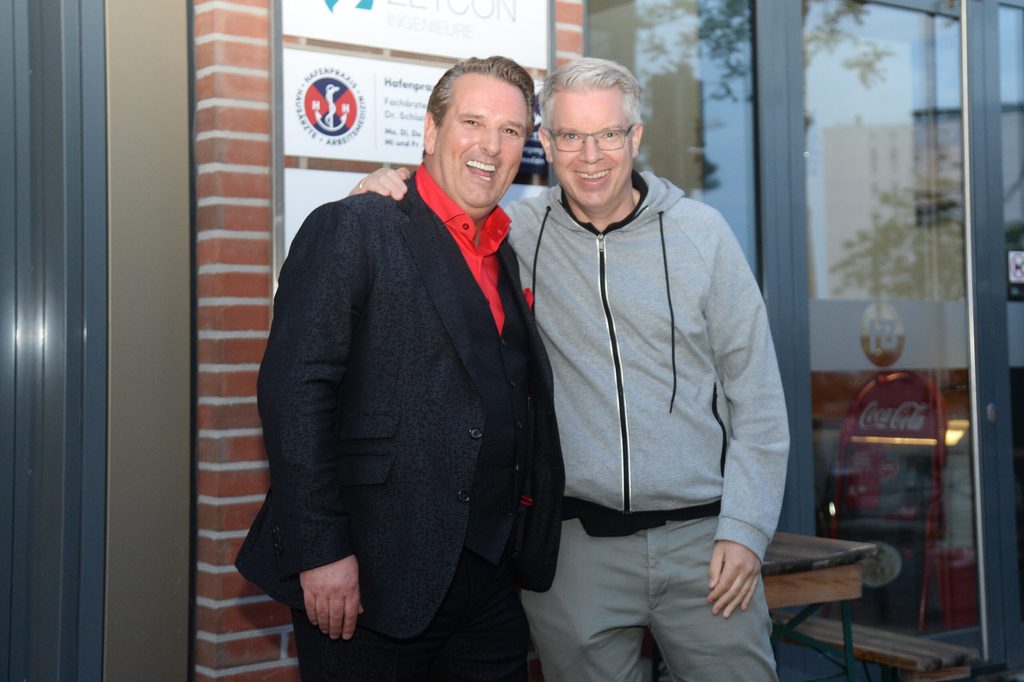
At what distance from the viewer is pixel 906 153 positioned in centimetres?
571

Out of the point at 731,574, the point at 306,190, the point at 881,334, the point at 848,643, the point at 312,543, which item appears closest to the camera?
the point at 312,543

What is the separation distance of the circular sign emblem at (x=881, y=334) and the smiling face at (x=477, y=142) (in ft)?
10.5

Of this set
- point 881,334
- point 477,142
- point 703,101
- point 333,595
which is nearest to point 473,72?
point 477,142

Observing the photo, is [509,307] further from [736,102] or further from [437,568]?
[736,102]

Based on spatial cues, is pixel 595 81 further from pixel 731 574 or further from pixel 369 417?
pixel 731 574

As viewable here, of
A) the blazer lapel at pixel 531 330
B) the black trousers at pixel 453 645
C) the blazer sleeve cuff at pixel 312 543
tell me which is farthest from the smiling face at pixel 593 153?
the blazer sleeve cuff at pixel 312 543

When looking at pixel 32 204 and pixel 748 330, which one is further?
pixel 32 204

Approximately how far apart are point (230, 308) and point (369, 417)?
1151 millimetres

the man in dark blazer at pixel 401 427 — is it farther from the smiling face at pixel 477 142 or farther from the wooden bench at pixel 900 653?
the wooden bench at pixel 900 653

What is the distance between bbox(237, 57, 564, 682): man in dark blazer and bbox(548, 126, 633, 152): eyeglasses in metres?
0.16

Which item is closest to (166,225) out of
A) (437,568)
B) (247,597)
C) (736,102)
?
(247,597)

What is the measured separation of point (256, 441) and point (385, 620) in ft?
3.89

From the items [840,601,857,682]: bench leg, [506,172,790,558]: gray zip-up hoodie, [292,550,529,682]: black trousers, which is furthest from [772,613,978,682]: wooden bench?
[292,550,529,682]: black trousers

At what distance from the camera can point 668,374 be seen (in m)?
2.75
